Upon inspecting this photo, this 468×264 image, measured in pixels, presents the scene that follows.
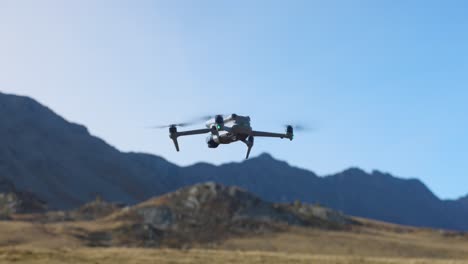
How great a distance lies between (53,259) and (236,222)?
7041cm

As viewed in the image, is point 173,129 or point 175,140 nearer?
point 175,140

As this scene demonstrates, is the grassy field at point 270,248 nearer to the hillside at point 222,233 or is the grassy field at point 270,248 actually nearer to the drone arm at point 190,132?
the hillside at point 222,233

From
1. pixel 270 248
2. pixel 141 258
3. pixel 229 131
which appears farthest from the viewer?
pixel 270 248

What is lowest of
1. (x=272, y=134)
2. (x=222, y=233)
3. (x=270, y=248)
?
(x=270, y=248)

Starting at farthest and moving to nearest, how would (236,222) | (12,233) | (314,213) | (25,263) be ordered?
1. (314,213)
2. (236,222)
3. (12,233)
4. (25,263)

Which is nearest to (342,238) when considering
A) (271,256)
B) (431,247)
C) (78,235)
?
(431,247)

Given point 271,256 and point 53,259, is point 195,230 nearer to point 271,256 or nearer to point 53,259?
point 271,256

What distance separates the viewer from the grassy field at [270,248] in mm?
86688

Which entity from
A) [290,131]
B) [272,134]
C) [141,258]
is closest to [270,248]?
[141,258]

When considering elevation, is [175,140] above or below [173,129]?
below

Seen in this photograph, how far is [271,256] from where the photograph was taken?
9225cm

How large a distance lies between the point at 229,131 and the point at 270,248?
354 ft

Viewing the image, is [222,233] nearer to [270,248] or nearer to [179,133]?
[270,248]

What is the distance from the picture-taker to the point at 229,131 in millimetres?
20391
